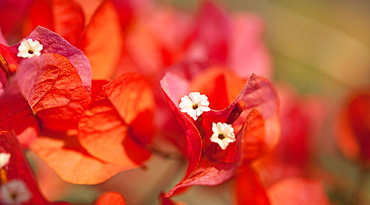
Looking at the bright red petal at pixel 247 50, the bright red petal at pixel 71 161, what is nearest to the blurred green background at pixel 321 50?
the bright red petal at pixel 247 50

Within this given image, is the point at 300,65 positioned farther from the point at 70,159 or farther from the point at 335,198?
the point at 70,159

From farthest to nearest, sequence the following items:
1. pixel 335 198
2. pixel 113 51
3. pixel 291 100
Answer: pixel 291 100, pixel 335 198, pixel 113 51

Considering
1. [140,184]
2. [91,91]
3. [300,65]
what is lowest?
[140,184]

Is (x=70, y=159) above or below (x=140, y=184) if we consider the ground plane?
above

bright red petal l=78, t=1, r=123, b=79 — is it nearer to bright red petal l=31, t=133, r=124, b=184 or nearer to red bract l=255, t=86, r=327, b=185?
bright red petal l=31, t=133, r=124, b=184

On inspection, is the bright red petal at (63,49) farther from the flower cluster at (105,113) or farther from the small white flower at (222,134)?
the small white flower at (222,134)

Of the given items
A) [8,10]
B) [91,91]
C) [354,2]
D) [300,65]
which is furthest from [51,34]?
[354,2]

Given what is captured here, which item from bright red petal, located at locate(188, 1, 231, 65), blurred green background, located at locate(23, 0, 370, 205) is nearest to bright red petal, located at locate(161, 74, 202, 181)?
bright red petal, located at locate(188, 1, 231, 65)
